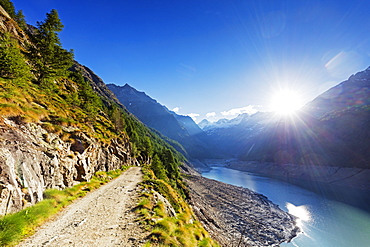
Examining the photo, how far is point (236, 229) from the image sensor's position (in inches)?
1580

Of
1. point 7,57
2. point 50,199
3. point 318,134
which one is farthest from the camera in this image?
point 318,134

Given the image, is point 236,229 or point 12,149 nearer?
point 12,149

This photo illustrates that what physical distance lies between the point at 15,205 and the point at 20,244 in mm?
2661

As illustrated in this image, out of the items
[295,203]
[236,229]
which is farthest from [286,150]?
[236,229]

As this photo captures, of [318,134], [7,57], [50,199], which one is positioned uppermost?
[318,134]

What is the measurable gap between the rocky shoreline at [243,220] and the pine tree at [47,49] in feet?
131

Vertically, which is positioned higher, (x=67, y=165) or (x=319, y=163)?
(x=319, y=163)

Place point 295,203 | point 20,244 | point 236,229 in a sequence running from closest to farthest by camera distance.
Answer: point 20,244 < point 236,229 < point 295,203

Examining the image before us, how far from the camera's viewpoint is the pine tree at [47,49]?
989 inches

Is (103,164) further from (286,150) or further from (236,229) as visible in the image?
(286,150)

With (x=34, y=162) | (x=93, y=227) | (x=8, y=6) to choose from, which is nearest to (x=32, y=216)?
(x=93, y=227)

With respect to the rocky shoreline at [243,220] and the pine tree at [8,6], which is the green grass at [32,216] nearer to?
the rocky shoreline at [243,220]

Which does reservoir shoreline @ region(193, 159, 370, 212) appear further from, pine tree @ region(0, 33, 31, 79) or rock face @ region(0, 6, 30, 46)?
rock face @ region(0, 6, 30, 46)

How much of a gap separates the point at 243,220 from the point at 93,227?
48.8 m
